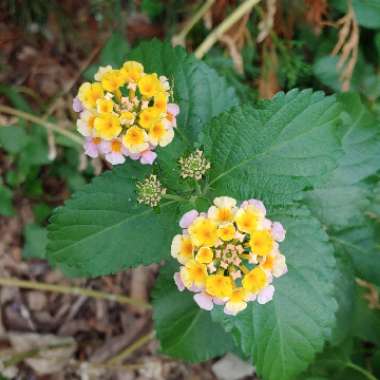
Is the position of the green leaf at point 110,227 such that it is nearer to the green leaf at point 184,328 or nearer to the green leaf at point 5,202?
the green leaf at point 184,328

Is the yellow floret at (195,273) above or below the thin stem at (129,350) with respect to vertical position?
above

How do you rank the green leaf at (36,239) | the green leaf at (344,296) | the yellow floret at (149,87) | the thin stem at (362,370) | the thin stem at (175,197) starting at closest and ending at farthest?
the yellow floret at (149,87) < the thin stem at (175,197) < the green leaf at (344,296) < the thin stem at (362,370) < the green leaf at (36,239)

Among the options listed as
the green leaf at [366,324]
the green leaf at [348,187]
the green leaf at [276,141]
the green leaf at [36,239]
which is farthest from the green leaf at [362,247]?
the green leaf at [36,239]

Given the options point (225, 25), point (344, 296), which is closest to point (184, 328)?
point (344, 296)

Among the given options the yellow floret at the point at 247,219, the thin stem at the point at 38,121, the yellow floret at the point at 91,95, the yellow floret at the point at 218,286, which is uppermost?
the yellow floret at the point at 91,95

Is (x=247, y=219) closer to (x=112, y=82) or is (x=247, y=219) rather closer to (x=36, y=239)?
(x=112, y=82)

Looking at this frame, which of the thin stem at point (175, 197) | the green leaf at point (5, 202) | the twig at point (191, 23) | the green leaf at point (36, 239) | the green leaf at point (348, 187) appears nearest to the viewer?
the thin stem at point (175, 197)
